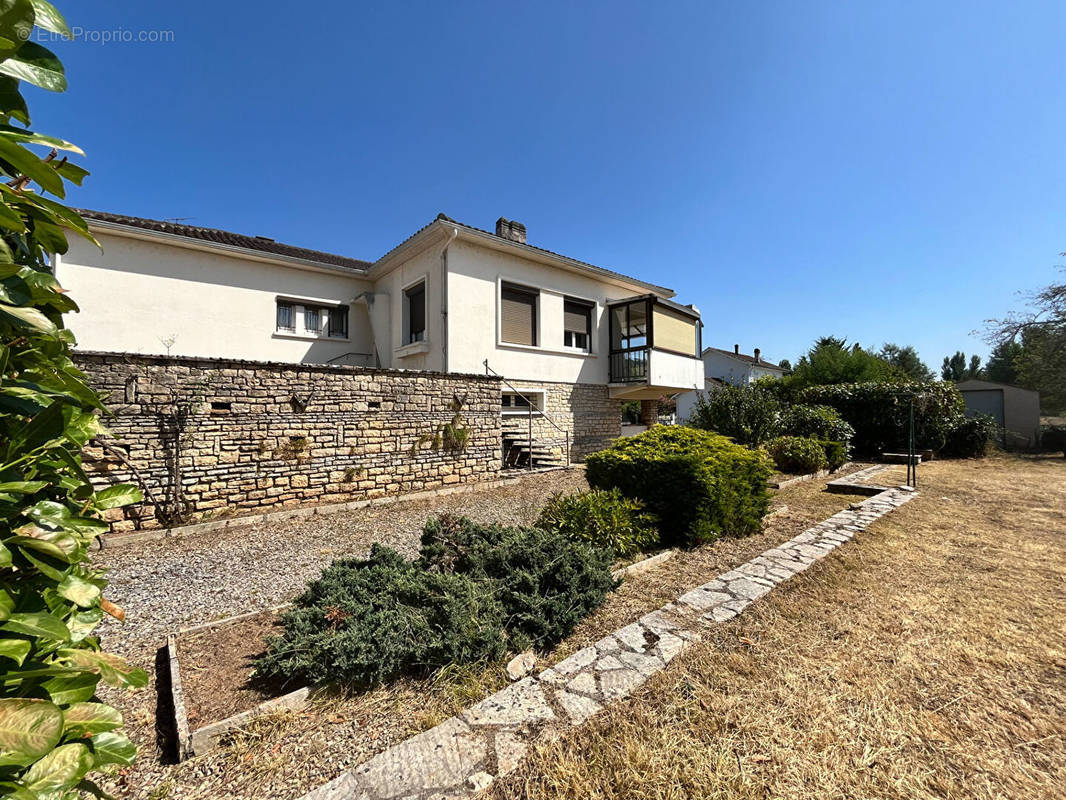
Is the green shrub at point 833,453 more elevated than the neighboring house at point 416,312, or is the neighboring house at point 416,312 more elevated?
the neighboring house at point 416,312

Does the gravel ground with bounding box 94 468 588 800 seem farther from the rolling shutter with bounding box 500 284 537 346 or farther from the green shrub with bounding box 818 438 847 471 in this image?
the green shrub with bounding box 818 438 847 471

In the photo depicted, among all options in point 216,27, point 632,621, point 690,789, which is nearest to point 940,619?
point 632,621

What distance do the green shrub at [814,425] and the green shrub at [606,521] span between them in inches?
390

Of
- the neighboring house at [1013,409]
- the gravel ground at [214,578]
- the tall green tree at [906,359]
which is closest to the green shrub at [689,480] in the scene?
the gravel ground at [214,578]

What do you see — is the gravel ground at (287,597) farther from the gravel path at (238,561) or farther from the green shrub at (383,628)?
the green shrub at (383,628)

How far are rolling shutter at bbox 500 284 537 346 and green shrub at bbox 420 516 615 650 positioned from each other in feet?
27.0

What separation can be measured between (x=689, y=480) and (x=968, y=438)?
15530 millimetres

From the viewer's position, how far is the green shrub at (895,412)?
44.9 ft

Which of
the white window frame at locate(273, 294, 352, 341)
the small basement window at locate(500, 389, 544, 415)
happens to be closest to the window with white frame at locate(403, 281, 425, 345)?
the white window frame at locate(273, 294, 352, 341)

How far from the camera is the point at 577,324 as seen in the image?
1338 centimetres

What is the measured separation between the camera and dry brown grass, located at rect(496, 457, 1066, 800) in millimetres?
1851

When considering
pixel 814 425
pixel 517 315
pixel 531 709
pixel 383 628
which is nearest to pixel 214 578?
pixel 383 628

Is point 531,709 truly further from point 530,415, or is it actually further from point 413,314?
point 413,314

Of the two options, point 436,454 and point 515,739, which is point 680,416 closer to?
point 436,454
